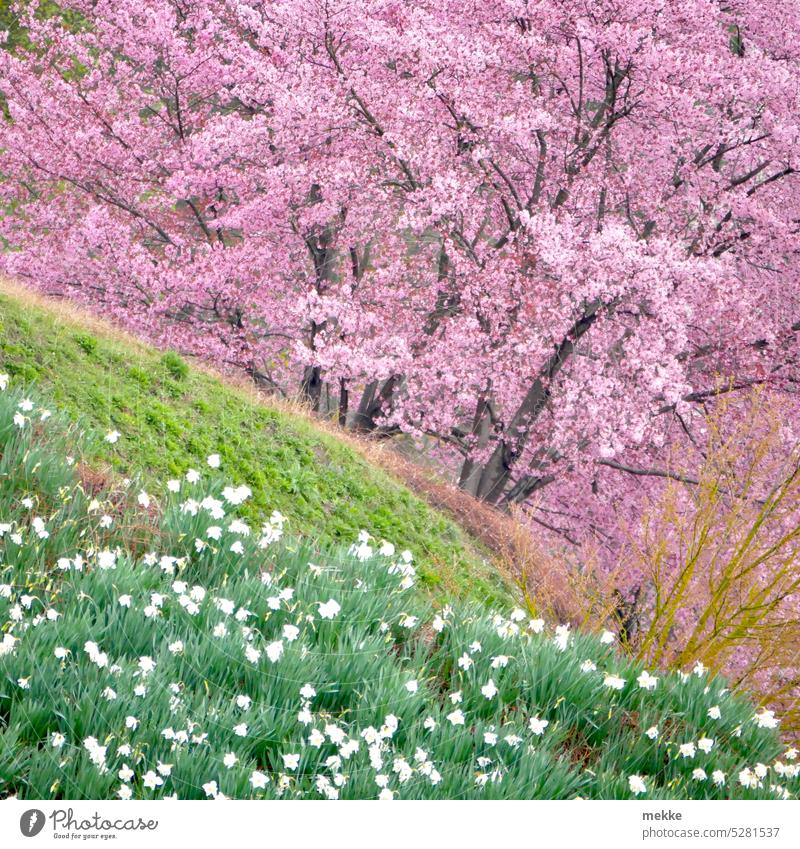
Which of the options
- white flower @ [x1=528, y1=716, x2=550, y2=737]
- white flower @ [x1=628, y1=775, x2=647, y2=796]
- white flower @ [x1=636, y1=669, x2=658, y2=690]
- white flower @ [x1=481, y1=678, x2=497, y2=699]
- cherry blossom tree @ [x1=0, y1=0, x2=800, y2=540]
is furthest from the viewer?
cherry blossom tree @ [x1=0, y1=0, x2=800, y2=540]

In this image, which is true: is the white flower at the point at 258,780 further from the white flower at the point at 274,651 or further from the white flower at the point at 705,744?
the white flower at the point at 705,744

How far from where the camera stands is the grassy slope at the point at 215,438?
892 cm

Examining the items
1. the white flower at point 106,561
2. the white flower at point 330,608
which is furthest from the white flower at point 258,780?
the white flower at point 106,561

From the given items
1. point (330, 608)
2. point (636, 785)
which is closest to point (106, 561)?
point (330, 608)

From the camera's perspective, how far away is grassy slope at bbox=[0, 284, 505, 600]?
8.92 metres

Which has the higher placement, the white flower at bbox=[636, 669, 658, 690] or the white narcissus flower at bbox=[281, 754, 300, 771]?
the white flower at bbox=[636, 669, 658, 690]

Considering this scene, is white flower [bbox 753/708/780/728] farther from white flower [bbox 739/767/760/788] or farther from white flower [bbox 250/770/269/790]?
white flower [bbox 250/770/269/790]

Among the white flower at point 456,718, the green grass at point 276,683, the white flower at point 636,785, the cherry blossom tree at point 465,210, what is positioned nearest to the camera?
the green grass at point 276,683

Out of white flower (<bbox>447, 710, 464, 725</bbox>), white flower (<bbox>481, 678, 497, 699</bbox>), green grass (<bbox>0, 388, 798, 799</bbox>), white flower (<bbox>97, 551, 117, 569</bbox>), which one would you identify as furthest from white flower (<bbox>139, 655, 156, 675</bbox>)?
white flower (<bbox>481, 678, 497, 699</bbox>)

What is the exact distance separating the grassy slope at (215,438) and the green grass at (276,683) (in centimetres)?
228

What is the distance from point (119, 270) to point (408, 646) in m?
11.8

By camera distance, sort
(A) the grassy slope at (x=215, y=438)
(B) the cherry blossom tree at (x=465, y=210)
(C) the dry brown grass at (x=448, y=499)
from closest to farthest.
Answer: (A) the grassy slope at (x=215, y=438) → (C) the dry brown grass at (x=448, y=499) → (B) the cherry blossom tree at (x=465, y=210)

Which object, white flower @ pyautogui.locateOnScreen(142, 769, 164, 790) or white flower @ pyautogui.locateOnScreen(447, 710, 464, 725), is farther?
white flower @ pyautogui.locateOnScreen(447, 710, 464, 725)

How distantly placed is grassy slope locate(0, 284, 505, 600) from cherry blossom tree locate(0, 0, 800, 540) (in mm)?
2036
